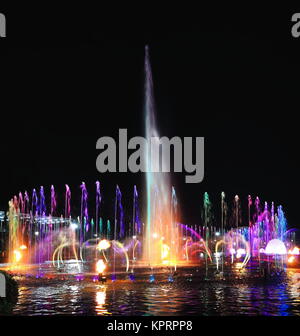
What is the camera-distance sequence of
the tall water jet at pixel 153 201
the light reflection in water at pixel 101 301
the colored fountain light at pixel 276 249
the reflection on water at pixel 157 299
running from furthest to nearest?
1. the colored fountain light at pixel 276 249
2. the tall water jet at pixel 153 201
3. the reflection on water at pixel 157 299
4. the light reflection in water at pixel 101 301

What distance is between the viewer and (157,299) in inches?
596

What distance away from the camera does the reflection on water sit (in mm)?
13000

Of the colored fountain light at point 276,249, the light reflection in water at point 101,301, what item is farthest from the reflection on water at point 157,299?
the colored fountain light at point 276,249

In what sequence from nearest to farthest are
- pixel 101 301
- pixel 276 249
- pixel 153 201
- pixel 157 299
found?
pixel 101 301 < pixel 157 299 < pixel 153 201 < pixel 276 249

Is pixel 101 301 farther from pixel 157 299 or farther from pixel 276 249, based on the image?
pixel 276 249

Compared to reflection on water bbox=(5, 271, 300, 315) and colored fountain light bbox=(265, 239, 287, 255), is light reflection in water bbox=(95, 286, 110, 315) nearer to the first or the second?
reflection on water bbox=(5, 271, 300, 315)

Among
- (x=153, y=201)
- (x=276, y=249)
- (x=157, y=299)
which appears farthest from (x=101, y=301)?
(x=276, y=249)

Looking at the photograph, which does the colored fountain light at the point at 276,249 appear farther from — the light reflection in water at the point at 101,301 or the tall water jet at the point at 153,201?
the light reflection in water at the point at 101,301

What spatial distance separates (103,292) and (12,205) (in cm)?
3738

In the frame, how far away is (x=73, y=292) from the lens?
56.6 ft

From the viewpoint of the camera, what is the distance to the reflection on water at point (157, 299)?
42.7 feet
